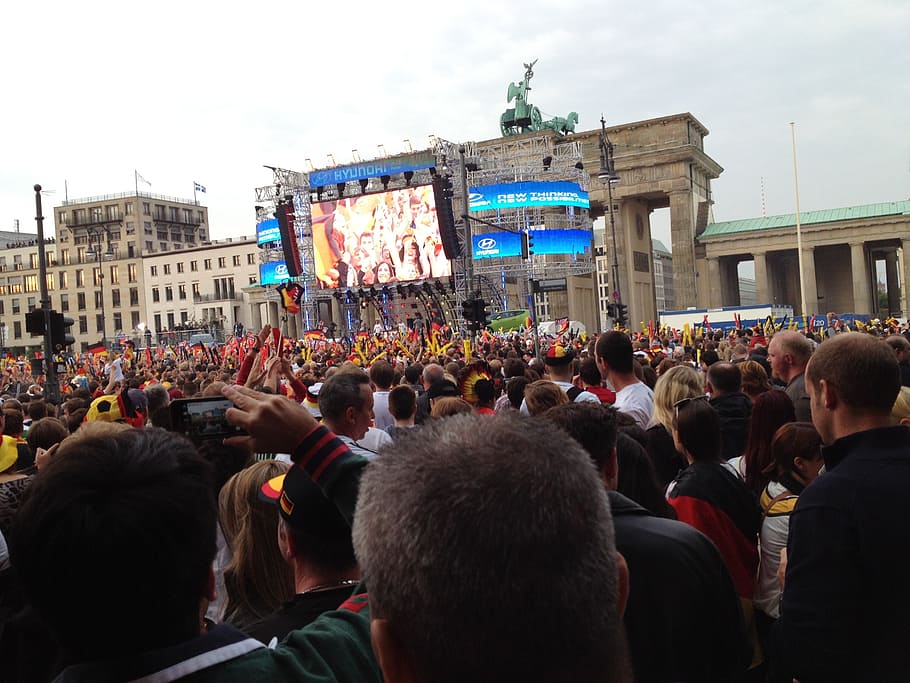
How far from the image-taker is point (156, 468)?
176 cm

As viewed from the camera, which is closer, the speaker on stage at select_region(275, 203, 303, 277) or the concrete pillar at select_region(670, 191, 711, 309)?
the speaker on stage at select_region(275, 203, 303, 277)

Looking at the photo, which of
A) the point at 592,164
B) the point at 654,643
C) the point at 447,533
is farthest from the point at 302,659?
the point at 592,164

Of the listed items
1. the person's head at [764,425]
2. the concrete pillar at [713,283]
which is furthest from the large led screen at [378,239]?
the person's head at [764,425]

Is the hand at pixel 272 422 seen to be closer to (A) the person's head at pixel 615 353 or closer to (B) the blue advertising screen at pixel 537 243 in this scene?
(A) the person's head at pixel 615 353

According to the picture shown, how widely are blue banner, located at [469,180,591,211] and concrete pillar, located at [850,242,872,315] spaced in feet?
74.4

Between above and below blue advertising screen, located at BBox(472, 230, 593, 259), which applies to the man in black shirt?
below

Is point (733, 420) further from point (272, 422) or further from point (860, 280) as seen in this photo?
point (860, 280)

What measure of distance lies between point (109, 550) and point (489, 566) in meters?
0.90

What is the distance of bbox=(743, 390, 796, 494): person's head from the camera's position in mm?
4500

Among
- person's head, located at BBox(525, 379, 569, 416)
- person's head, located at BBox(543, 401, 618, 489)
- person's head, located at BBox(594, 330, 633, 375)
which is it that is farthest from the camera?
person's head, located at BBox(594, 330, 633, 375)

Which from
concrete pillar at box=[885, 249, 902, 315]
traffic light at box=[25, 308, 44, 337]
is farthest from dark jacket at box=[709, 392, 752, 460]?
concrete pillar at box=[885, 249, 902, 315]

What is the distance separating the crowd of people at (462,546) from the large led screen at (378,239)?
45.5 meters

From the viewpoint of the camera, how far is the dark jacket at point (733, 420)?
604cm

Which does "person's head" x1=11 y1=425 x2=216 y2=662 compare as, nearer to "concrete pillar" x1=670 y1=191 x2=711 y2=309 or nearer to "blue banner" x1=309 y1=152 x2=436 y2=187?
"blue banner" x1=309 y1=152 x2=436 y2=187
